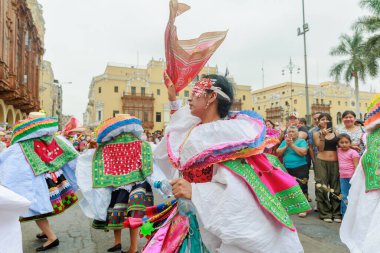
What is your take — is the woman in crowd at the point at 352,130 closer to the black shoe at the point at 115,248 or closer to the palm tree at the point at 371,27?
the black shoe at the point at 115,248

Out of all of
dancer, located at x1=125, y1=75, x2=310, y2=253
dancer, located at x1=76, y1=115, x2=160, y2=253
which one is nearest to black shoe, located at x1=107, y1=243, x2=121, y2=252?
dancer, located at x1=76, y1=115, x2=160, y2=253

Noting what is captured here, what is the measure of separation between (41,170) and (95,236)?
1252mm

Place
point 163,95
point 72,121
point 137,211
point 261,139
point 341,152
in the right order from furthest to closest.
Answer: point 163,95 < point 72,121 < point 341,152 < point 137,211 < point 261,139

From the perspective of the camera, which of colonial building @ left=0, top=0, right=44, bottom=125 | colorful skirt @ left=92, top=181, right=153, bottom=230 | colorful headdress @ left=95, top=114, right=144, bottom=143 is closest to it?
colorful skirt @ left=92, top=181, right=153, bottom=230

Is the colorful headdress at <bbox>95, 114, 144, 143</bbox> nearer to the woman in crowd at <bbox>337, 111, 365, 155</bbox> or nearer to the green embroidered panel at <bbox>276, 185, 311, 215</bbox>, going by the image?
A: the green embroidered panel at <bbox>276, 185, 311, 215</bbox>

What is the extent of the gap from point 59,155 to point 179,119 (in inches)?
113

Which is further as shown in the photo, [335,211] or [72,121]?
[72,121]

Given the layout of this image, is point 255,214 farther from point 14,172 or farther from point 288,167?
point 288,167

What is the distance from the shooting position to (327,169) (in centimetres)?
625

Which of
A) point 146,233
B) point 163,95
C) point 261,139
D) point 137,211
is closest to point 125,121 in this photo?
point 137,211

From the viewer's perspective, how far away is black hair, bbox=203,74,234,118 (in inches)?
93.1

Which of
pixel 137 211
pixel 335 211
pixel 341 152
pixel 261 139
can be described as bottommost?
pixel 335 211

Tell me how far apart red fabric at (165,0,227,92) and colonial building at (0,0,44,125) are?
1757 centimetres

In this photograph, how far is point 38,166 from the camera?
453cm
